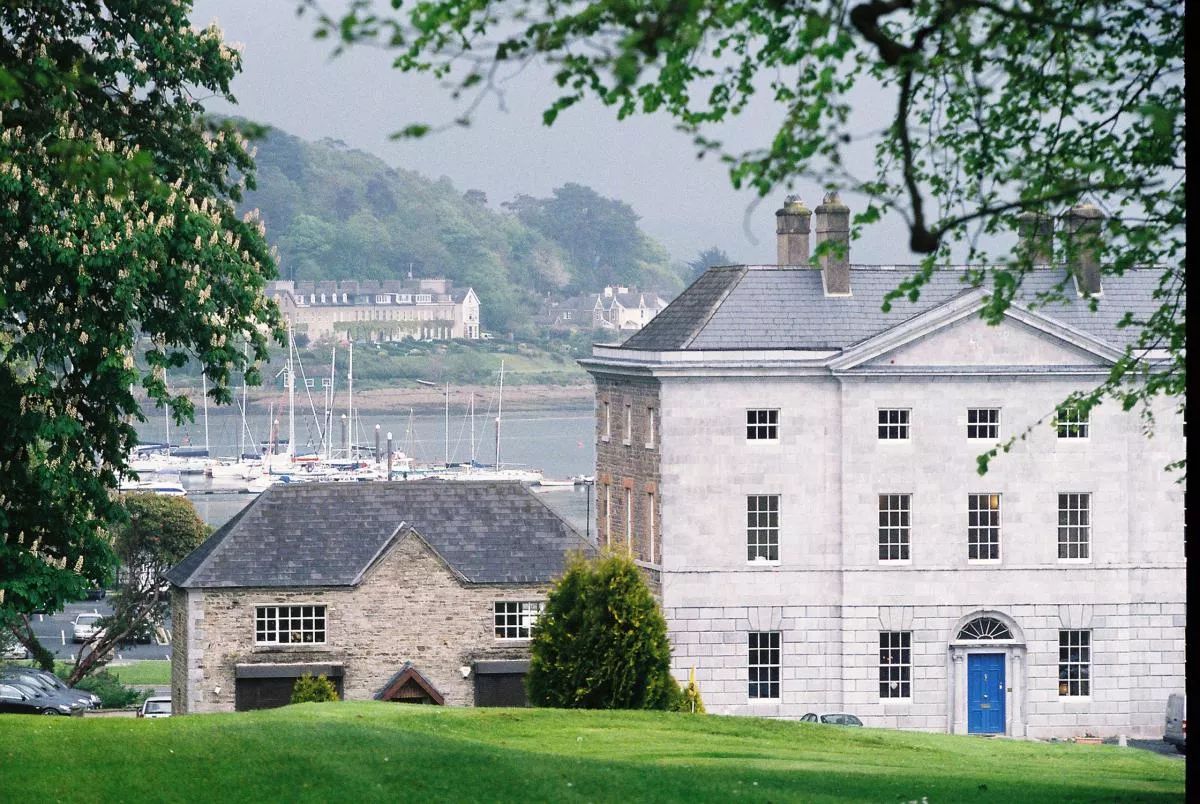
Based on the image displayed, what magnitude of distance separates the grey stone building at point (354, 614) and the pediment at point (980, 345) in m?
Result: 9.76

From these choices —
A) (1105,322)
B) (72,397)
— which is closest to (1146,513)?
(1105,322)

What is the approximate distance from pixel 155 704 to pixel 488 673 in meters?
13.4

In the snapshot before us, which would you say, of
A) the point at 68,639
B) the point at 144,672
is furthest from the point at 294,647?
the point at 68,639

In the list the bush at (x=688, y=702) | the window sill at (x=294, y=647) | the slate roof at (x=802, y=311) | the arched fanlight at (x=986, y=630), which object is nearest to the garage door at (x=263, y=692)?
the window sill at (x=294, y=647)

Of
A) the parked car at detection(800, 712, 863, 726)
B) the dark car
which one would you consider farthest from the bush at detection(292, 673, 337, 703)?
the dark car

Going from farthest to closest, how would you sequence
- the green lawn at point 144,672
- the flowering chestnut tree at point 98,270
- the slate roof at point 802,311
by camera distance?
1. the green lawn at point 144,672
2. the slate roof at point 802,311
3. the flowering chestnut tree at point 98,270

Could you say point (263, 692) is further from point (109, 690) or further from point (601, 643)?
point (109, 690)

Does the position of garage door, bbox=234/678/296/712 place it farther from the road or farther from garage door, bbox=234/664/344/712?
the road

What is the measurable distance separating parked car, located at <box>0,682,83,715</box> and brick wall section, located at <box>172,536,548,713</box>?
4621 millimetres

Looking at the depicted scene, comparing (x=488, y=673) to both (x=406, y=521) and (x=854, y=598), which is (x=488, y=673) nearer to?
(x=406, y=521)

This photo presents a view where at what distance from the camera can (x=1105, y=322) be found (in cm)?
5491

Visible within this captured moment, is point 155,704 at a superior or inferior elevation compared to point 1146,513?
inferior

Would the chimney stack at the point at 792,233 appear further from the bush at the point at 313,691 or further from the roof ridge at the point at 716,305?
the bush at the point at 313,691

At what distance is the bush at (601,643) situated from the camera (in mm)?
36938
